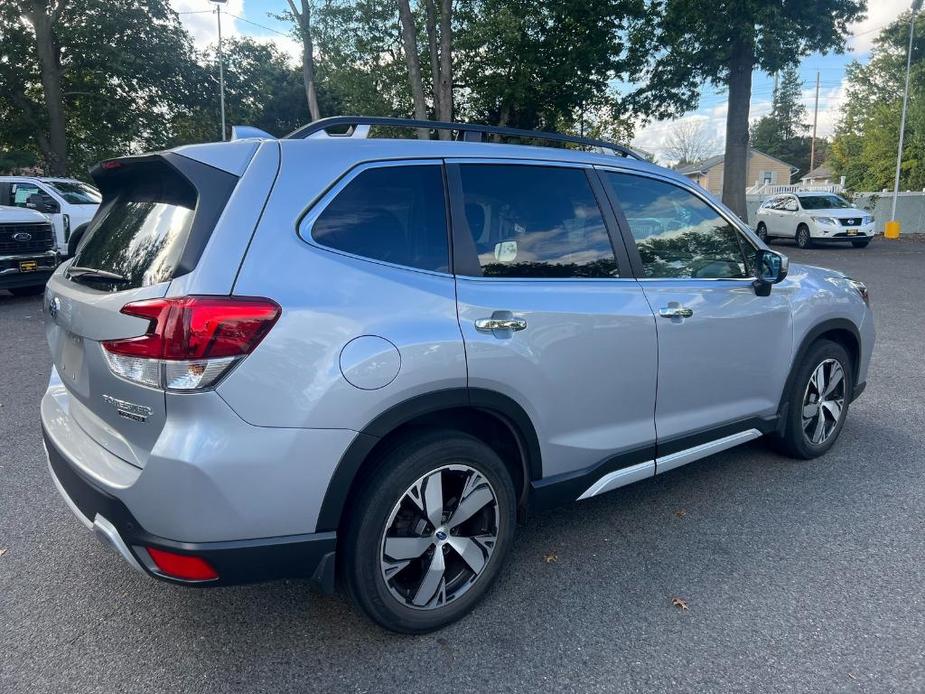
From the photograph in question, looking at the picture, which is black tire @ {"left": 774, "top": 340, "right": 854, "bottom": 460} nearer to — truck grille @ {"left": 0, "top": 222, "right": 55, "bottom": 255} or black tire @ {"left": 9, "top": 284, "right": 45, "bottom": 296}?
truck grille @ {"left": 0, "top": 222, "right": 55, "bottom": 255}

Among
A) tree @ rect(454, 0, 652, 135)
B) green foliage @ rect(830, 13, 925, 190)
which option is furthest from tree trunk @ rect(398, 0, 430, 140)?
green foliage @ rect(830, 13, 925, 190)

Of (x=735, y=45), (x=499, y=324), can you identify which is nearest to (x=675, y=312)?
(x=499, y=324)

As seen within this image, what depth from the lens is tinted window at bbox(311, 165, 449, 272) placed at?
94.7 inches

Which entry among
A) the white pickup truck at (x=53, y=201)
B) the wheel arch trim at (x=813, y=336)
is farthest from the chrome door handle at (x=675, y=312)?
the white pickup truck at (x=53, y=201)

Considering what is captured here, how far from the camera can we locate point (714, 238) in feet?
12.3

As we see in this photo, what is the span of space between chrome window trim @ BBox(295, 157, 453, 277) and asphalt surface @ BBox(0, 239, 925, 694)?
1401 millimetres

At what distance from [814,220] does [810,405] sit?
65.8 ft

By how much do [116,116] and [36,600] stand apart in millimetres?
27024

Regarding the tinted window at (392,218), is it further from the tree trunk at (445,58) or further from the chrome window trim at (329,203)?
the tree trunk at (445,58)

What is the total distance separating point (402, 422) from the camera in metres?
2.40

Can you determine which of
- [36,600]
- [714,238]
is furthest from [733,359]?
[36,600]

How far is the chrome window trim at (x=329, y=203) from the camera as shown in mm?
2311

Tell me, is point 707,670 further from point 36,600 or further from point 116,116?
point 116,116

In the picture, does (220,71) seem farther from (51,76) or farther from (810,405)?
(810,405)
